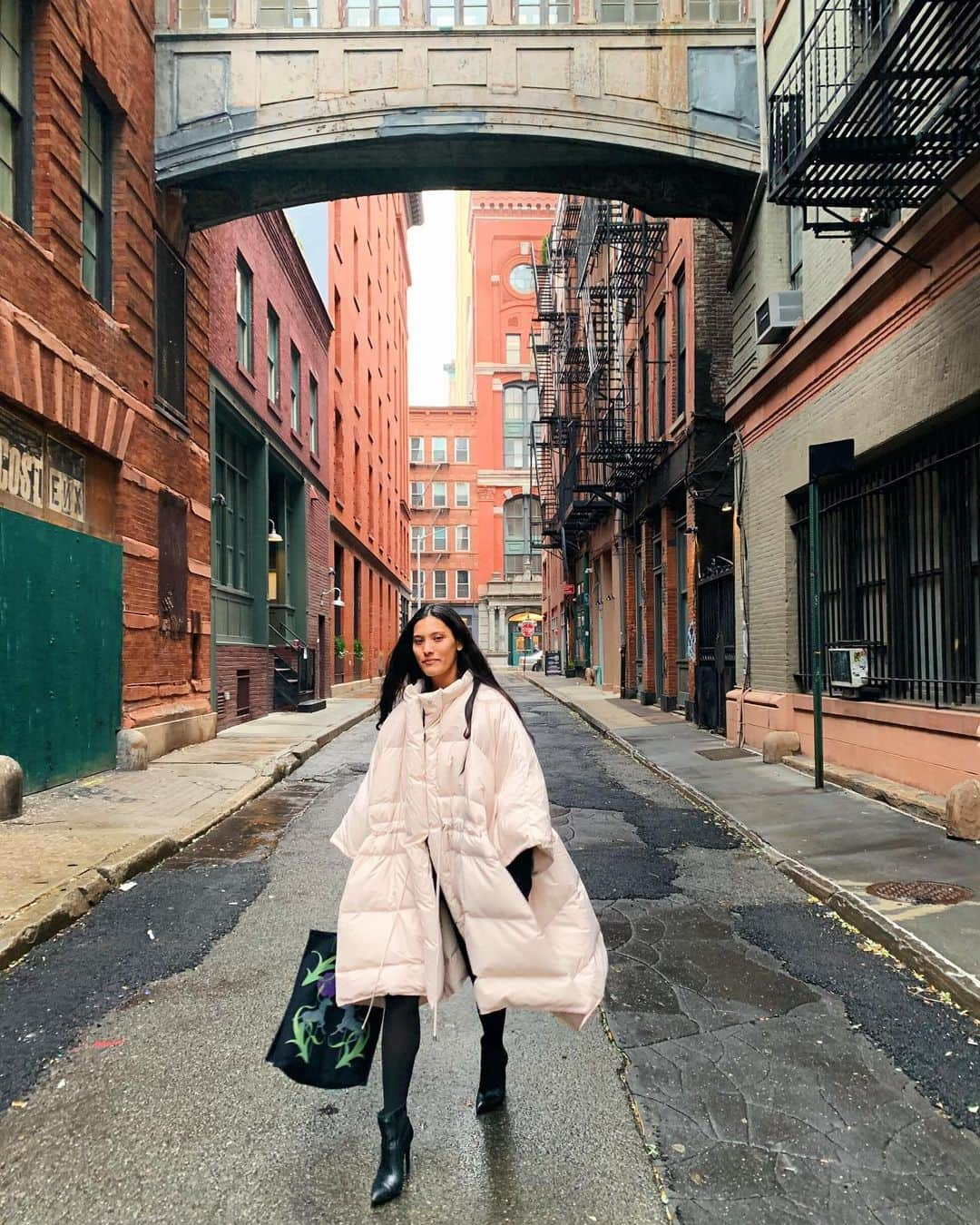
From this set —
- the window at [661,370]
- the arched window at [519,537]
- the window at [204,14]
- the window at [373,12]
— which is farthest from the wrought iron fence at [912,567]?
the arched window at [519,537]

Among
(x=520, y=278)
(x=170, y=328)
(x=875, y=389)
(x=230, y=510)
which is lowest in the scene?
(x=875, y=389)

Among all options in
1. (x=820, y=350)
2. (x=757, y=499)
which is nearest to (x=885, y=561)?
(x=820, y=350)

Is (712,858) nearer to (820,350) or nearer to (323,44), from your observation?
(820,350)

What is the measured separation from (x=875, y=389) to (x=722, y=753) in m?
5.19

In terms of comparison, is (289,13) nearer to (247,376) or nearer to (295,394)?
(247,376)

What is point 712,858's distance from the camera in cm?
718

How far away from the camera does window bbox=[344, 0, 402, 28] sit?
13703 mm

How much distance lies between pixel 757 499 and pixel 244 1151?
38.3 ft

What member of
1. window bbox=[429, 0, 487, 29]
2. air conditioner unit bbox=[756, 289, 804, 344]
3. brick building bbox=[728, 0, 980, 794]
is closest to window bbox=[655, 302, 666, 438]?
brick building bbox=[728, 0, 980, 794]

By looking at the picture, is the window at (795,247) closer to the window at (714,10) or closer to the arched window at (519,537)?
the window at (714,10)

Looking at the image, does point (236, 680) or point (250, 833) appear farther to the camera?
point (236, 680)

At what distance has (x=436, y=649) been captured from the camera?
10.3 ft

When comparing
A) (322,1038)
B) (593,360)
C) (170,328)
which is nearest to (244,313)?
(170,328)

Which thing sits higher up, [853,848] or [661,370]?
[661,370]
